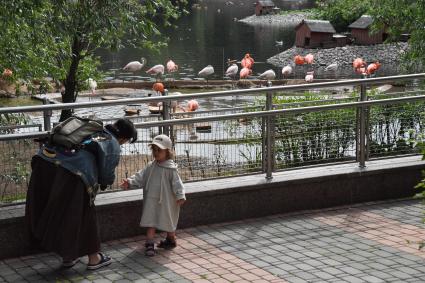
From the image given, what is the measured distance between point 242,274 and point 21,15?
3.76m

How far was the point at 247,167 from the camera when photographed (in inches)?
397

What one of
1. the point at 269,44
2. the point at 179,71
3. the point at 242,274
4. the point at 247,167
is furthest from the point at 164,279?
the point at 269,44

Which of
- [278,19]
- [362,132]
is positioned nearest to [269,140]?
[362,132]

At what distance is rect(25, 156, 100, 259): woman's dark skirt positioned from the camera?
7.84m

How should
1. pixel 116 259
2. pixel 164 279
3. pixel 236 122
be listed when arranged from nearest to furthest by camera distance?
pixel 164 279
pixel 116 259
pixel 236 122

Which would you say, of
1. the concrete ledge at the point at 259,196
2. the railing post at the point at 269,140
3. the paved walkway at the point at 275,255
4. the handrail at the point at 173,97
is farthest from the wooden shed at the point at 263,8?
→ the paved walkway at the point at 275,255

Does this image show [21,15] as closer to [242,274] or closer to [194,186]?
[194,186]

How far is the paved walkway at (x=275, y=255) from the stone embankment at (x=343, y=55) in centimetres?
4259

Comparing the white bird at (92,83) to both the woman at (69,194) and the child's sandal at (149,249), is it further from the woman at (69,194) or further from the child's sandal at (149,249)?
the woman at (69,194)

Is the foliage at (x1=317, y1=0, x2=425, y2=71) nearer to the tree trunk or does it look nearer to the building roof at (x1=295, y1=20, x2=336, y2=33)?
the tree trunk

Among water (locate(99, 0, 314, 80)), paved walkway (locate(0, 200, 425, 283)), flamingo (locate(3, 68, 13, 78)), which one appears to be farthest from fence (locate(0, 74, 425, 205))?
water (locate(99, 0, 314, 80))

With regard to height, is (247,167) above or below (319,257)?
above

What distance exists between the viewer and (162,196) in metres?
8.62

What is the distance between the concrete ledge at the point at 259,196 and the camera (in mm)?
8875
